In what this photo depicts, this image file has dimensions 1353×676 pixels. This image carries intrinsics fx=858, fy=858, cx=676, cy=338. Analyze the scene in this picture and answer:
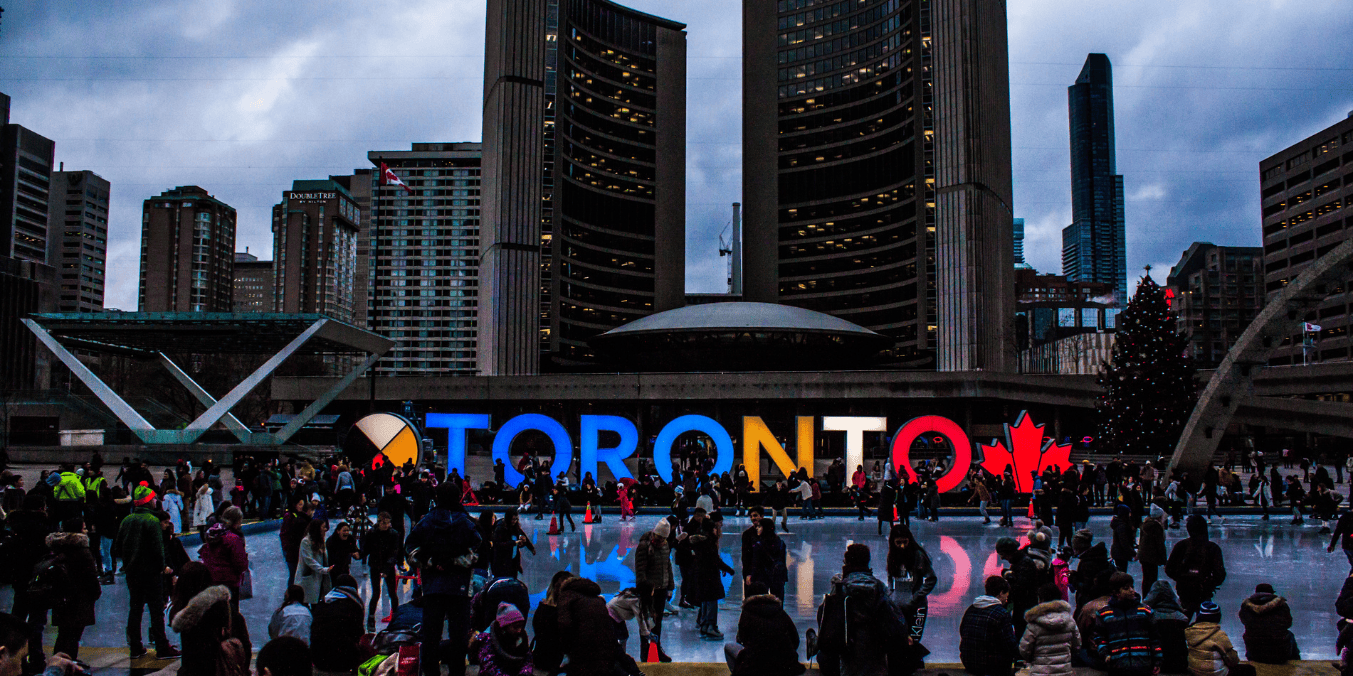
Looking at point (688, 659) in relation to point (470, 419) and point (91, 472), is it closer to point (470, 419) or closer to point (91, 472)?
point (91, 472)

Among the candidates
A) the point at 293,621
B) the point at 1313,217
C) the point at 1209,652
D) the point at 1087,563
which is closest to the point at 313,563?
the point at 293,621

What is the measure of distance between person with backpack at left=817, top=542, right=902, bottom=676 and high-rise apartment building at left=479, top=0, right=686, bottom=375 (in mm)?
72591

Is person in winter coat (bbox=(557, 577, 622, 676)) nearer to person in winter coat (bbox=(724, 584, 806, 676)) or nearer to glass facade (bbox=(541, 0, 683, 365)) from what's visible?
person in winter coat (bbox=(724, 584, 806, 676))

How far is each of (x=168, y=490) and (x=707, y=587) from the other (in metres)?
12.7

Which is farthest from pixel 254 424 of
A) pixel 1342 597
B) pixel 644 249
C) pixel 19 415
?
pixel 1342 597

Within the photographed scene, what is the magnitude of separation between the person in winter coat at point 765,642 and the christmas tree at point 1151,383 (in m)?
39.4

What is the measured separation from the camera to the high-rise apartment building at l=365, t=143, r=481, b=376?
16450cm

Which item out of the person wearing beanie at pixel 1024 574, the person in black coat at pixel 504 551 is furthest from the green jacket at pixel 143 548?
the person wearing beanie at pixel 1024 574

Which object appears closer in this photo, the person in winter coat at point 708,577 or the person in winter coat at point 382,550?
the person in winter coat at point 708,577

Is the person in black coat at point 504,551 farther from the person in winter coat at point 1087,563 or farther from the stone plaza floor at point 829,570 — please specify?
the person in winter coat at point 1087,563

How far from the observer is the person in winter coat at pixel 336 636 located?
6.10 metres

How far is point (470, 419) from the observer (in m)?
26.6

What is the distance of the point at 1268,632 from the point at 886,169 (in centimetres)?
9558

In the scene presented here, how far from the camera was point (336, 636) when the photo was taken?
20.0 feet
